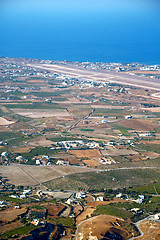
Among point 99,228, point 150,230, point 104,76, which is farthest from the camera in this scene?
point 104,76

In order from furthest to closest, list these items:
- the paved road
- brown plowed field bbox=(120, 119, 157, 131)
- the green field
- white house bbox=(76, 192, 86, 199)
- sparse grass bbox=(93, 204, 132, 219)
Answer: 1. the paved road
2. brown plowed field bbox=(120, 119, 157, 131)
3. the green field
4. white house bbox=(76, 192, 86, 199)
5. sparse grass bbox=(93, 204, 132, 219)

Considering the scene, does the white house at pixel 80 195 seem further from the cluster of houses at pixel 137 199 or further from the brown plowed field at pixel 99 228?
the brown plowed field at pixel 99 228

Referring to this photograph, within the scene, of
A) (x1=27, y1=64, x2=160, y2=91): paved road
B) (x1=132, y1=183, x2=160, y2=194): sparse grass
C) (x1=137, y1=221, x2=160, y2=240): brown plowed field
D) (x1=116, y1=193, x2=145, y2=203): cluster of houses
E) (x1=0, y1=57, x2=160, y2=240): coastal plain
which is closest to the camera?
(x1=137, y1=221, x2=160, y2=240): brown plowed field

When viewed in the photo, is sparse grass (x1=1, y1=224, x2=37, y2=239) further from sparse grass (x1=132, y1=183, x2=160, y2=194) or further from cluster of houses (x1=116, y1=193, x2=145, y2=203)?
sparse grass (x1=132, y1=183, x2=160, y2=194)

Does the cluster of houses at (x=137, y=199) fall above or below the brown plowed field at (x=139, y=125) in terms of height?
below

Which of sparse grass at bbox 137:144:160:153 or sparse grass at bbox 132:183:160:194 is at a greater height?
sparse grass at bbox 137:144:160:153

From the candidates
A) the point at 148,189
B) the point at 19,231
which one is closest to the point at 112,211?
the point at 148,189

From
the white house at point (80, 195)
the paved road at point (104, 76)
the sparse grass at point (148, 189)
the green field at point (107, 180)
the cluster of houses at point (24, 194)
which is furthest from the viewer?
the paved road at point (104, 76)

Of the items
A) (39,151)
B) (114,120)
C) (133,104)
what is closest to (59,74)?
(133,104)

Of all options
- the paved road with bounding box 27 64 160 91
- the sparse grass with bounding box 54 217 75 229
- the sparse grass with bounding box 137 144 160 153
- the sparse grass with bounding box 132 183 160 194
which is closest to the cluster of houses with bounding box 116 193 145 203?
the sparse grass with bounding box 132 183 160 194

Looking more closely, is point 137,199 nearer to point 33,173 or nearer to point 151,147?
point 33,173

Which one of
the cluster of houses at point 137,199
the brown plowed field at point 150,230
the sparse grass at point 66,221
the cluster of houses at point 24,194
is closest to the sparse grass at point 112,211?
the brown plowed field at point 150,230

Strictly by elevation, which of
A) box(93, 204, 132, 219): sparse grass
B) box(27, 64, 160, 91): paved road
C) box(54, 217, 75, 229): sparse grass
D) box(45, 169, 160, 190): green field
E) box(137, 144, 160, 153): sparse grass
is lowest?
box(54, 217, 75, 229): sparse grass
